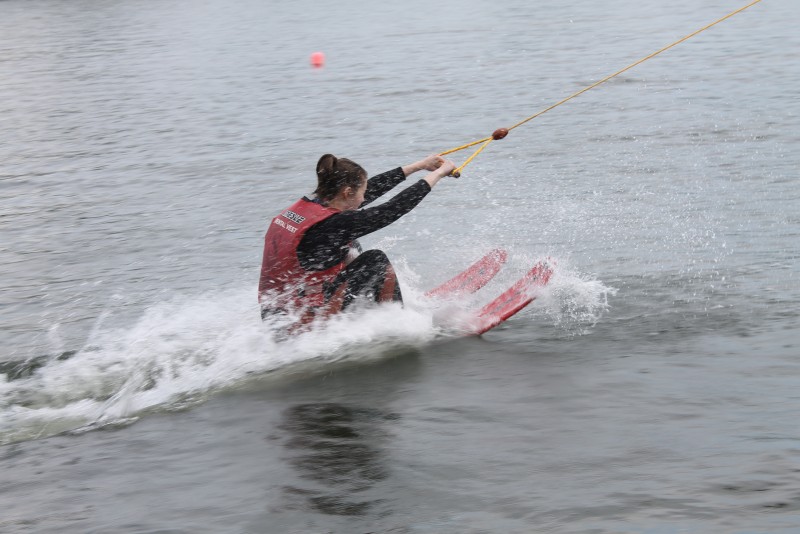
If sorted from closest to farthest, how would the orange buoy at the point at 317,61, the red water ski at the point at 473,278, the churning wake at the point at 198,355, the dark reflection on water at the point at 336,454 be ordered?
the dark reflection on water at the point at 336,454, the churning wake at the point at 198,355, the red water ski at the point at 473,278, the orange buoy at the point at 317,61

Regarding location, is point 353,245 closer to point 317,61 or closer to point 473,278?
point 473,278

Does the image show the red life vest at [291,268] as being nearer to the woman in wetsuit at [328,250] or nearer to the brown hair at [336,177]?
the woman in wetsuit at [328,250]

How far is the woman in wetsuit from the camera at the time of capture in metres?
7.40

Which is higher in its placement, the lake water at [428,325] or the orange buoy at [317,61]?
the orange buoy at [317,61]

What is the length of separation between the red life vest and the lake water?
307 mm

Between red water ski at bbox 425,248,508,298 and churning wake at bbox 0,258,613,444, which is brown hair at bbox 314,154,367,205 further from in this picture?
red water ski at bbox 425,248,508,298

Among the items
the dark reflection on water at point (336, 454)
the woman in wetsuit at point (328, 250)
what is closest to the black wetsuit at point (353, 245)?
the woman in wetsuit at point (328, 250)

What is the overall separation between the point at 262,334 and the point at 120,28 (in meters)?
32.4

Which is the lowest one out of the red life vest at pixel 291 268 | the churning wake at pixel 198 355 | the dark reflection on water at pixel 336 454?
the dark reflection on water at pixel 336 454

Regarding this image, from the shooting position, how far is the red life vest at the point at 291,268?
7.39 m

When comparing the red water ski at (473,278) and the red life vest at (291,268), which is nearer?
the red life vest at (291,268)

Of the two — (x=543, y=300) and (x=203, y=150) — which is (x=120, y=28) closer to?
(x=203, y=150)

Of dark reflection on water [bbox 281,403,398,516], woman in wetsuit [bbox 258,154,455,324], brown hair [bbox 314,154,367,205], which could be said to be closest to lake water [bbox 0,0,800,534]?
dark reflection on water [bbox 281,403,398,516]

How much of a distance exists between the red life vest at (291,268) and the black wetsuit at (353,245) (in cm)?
4
